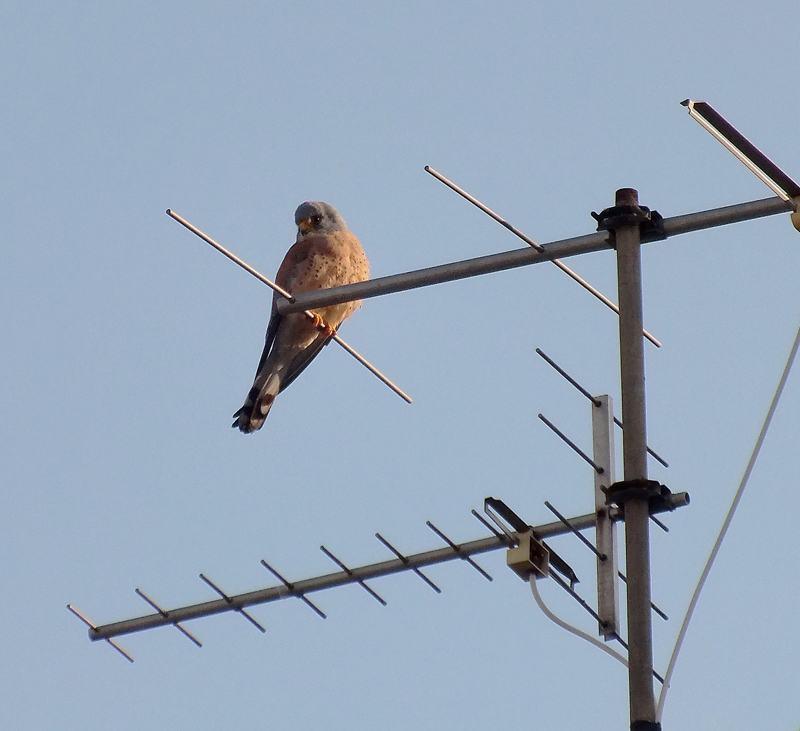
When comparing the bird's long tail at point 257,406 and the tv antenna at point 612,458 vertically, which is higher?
the bird's long tail at point 257,406

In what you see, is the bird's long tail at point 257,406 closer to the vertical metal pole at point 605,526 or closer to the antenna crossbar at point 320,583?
the antenna crossbar at point 320,583

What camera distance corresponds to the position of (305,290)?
933 centimetres

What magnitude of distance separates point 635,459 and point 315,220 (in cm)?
696

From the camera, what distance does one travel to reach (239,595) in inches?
181

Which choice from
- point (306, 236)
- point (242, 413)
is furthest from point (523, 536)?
point (306, 236)

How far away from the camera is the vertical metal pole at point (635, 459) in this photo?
3.01 metres

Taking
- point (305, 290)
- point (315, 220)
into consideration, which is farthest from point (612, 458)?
point (315, 220)

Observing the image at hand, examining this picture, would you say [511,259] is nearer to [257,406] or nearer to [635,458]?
[635,458]

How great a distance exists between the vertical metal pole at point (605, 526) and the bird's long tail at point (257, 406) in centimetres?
441

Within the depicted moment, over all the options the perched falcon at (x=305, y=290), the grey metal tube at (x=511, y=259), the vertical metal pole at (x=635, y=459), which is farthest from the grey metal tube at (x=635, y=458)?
the perched falcon at (x=305, y=290)

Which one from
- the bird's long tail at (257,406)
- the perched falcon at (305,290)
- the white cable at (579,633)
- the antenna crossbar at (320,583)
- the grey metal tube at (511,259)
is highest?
the perched falcon at (305,290)

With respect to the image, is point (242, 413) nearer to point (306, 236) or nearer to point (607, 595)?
point (306, 236)

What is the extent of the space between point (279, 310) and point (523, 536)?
1023 millimetres

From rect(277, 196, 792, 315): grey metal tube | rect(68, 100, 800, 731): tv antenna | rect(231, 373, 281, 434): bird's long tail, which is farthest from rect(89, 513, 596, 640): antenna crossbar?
rect(231, 373, 281, 434): bird's long tail
